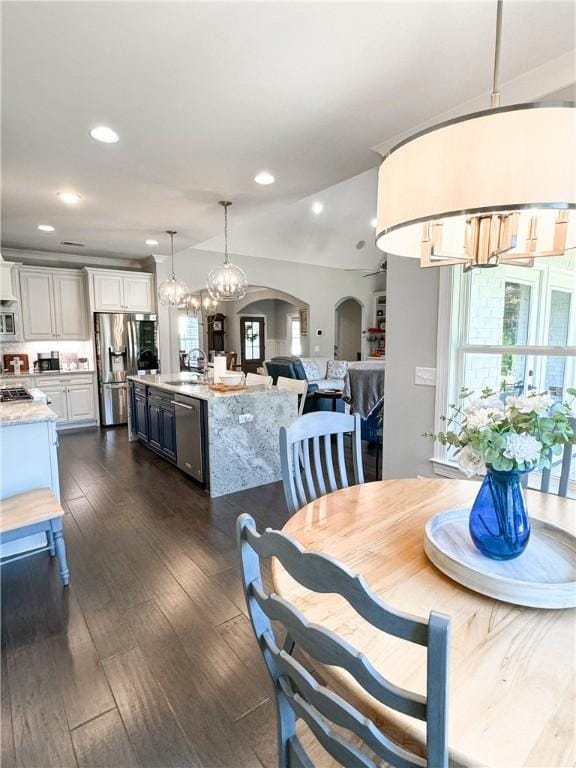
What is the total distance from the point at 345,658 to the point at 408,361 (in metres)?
2.46

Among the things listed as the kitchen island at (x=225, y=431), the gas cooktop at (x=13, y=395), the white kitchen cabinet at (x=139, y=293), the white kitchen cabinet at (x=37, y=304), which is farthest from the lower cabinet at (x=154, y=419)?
the white kitchen cabinet at (x=37, y=304)

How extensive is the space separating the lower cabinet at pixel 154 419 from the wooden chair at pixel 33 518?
1.86 m

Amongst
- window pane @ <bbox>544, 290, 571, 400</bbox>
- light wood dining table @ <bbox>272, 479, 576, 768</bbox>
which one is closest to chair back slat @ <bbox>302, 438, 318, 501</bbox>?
light wood dining table @ <bbox>272, 479, 576, 768</bbox>

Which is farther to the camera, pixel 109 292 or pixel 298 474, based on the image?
pixel 109 292

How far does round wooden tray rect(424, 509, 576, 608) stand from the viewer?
939 mm

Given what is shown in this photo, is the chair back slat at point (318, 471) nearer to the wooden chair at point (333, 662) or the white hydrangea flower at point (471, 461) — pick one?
the white hydrangea flower at point (471, 461)

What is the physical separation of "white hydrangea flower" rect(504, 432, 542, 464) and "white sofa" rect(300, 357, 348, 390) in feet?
19.5

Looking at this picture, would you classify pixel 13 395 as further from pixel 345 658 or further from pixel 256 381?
pixel 345 658

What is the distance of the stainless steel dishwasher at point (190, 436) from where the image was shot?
3664 mm

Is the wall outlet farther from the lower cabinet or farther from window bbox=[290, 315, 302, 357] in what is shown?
window bbox=[290, 315, 302, 357]

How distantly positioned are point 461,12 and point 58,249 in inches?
242

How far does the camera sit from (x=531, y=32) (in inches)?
70.1

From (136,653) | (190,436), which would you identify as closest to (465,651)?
(136,653)

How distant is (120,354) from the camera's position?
247 inches
